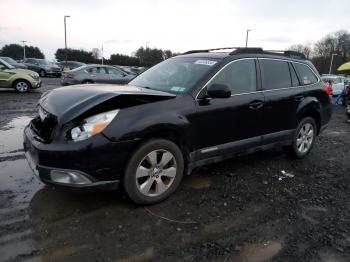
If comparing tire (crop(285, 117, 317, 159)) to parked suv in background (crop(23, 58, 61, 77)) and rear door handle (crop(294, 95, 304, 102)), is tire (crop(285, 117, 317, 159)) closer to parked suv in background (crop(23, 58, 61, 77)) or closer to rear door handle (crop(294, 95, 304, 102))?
rear door handle (crop(294, 95, 304, 102))

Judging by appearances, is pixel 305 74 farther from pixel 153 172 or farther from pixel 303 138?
pixel 153 172

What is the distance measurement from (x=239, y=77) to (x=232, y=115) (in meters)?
0.60

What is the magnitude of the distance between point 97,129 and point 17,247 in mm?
1271

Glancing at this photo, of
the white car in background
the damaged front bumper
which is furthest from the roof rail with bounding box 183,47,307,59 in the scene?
the white car in background

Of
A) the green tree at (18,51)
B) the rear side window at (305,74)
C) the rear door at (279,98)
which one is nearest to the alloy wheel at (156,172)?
the rear door at (279,98)

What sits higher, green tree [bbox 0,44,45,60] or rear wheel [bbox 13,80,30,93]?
green tree [bbox 0,44,45,60]

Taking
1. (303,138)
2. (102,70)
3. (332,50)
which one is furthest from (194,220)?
(332,50)

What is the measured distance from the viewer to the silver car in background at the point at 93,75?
15.7m

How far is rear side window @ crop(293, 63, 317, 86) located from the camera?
569 cm

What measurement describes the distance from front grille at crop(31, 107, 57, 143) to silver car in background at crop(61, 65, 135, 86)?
11.5 metres

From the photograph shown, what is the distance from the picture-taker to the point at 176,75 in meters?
4.60

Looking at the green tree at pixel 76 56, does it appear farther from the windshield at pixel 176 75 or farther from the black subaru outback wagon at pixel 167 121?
the black subaru outback wagon at pixel 167 121

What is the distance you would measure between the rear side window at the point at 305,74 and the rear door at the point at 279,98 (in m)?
0.15

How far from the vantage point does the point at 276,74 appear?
17.1ft
